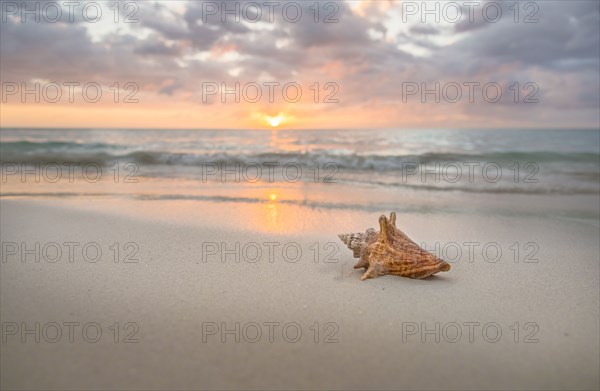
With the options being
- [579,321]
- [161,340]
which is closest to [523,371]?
[579,321]

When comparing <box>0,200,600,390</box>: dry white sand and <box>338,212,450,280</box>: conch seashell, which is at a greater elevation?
<box>338,212,450,280</box>: conch seashell

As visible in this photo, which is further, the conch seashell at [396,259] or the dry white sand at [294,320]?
the conch seashell at [396,259]

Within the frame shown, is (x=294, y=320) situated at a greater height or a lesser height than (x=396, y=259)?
lesser

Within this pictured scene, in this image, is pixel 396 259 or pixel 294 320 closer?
pixel 294 320

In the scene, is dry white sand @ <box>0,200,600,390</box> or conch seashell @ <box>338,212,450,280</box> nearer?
dry white sand @ <box>0,200,600,390</box>

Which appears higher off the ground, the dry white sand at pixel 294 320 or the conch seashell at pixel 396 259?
the conch seashell at pixel 396 259

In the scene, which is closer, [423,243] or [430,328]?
[430,328]

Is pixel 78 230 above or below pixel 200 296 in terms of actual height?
above

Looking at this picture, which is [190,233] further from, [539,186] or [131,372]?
[539,186]
